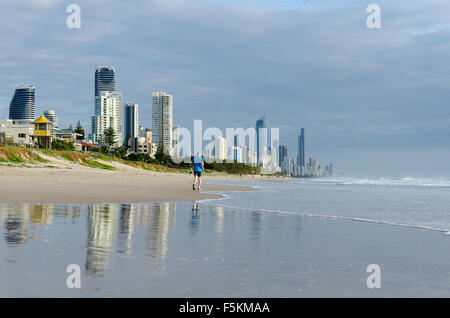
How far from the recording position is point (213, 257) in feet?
22.9

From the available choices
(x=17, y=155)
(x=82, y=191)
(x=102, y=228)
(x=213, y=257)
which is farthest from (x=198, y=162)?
(x=17, y=155)

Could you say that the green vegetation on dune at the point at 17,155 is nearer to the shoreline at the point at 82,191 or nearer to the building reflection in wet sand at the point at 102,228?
the shoreline at the point at 82,191

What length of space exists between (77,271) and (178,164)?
181 m

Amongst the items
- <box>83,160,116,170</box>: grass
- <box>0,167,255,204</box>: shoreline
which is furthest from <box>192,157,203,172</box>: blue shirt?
<box>83,160,116,170</box>: grass

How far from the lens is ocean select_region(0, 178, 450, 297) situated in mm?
5141

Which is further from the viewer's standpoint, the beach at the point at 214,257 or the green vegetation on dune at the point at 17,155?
the green vegetation on dune at the point at 17,155

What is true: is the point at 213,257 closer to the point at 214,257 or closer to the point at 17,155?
the point at 214,257

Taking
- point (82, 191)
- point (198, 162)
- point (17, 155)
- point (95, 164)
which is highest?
point (17, 155)

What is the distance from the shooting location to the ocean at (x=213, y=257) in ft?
16.9

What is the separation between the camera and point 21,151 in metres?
61.6

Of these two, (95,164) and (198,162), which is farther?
(95,164)

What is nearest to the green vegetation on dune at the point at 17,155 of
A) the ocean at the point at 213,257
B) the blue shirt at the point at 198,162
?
the blue shirt at the point at 198,162
